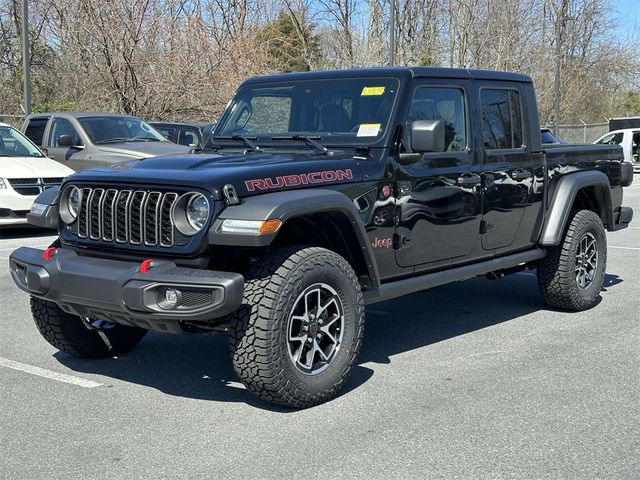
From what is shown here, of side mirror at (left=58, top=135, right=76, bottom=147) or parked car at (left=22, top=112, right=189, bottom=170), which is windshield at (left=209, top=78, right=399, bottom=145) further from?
side mirror at (left=58, top=135, right=76, bottom=147)

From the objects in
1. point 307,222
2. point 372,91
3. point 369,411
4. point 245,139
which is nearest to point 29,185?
point 245,139

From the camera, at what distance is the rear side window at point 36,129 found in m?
14.9

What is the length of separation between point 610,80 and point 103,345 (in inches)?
1860

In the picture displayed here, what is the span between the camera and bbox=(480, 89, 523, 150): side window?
641 cm

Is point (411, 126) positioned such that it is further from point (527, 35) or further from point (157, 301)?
point (527, 35)

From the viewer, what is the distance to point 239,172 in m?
4.71

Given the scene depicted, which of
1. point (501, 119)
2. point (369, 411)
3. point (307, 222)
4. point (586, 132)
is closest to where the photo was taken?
point (369, 411)

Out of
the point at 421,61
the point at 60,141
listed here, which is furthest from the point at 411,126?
the point at 421,61

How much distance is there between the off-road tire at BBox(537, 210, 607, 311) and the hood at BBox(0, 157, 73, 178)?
7431mm

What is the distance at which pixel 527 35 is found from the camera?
136ft

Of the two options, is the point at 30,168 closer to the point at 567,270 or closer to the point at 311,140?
the point at 311,140

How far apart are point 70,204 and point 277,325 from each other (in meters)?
1.60

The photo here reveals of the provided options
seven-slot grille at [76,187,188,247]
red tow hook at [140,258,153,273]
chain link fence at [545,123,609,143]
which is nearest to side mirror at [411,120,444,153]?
seven-slot grille at [76,187,188,247]

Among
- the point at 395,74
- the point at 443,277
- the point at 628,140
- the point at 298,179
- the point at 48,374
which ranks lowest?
the point at 628,140
